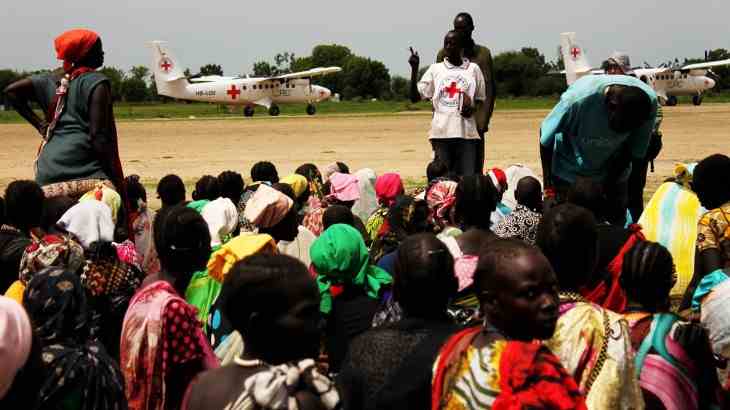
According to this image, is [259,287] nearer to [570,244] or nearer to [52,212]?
[570,244]

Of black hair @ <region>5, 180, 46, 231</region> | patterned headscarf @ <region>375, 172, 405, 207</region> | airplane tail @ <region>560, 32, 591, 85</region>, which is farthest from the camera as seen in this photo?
airplane tail @ <region>560, 32, 591, 85</region>

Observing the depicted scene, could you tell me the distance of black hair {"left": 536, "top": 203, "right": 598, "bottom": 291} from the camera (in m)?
4.23

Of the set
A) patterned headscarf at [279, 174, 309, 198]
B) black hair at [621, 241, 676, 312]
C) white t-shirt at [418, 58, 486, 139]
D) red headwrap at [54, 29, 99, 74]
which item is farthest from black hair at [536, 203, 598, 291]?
white t-shirt at [418, 58, 486, 139]

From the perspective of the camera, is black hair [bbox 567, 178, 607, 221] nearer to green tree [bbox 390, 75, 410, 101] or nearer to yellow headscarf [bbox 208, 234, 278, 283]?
yellow headscarf [bbox 208, 234, 278, 283]

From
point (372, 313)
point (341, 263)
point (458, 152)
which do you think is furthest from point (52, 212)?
point (458, 152)

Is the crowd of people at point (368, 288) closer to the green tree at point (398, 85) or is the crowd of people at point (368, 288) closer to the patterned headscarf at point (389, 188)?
the patterned headscarf at point (389, 188)

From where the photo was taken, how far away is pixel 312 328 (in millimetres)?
3146

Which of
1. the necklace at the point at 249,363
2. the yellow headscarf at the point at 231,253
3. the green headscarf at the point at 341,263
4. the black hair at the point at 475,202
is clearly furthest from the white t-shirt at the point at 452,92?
the necklace at the point at 249,363

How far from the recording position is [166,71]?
67562 millimetres

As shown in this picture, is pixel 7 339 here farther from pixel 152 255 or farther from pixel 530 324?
pixel 152 255

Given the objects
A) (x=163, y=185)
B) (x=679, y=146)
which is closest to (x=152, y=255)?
(x=163, y=185)

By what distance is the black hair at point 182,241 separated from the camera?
4793 millimetres

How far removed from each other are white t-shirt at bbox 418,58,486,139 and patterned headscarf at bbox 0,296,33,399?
694 centimetres

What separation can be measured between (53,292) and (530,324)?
5.22ft
